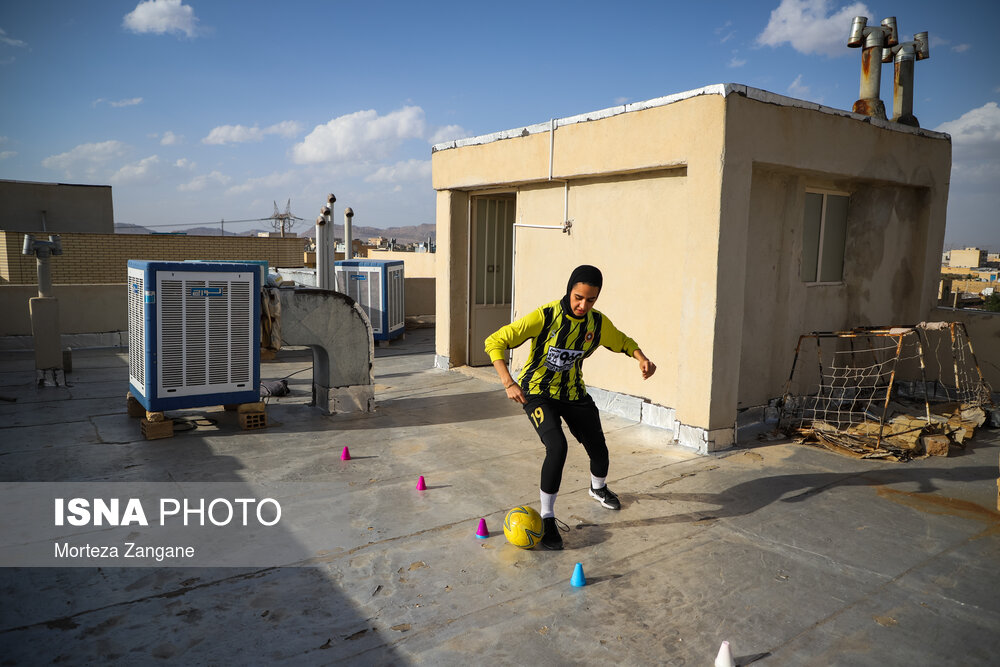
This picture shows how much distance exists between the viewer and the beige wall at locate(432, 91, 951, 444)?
756cm

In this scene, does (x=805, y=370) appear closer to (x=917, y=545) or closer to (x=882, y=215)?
(x=882, y=215)

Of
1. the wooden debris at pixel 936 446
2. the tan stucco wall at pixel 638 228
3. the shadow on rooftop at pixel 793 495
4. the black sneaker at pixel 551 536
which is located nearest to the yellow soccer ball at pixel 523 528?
the black sneaker at pixel 551 536

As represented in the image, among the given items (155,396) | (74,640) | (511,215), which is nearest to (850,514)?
(74,640)

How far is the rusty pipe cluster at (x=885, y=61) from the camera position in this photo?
10.2 metres

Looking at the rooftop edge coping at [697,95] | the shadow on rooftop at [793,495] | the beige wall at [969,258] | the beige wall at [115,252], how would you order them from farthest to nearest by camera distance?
1. the beige wall at [969,258]
2. the beige wall at [115,252]
3. the rooftop edge coping at [697,95]
4. the shadow on rooftop at [793,495]

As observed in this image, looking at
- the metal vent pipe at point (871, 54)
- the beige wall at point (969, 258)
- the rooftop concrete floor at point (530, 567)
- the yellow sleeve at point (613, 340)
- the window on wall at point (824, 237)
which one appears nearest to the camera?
the rooftop concrete floor at point (530, 567)

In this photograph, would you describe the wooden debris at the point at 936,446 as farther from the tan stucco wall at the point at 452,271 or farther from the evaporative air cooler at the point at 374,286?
the evaporative air cooler at the point at 374,286

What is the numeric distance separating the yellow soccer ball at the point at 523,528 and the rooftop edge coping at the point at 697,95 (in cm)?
489

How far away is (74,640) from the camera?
3.82 m

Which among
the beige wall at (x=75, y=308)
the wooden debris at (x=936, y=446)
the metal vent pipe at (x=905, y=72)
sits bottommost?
the wooden debris at (x=936, y=446)

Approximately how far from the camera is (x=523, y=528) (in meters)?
5.12

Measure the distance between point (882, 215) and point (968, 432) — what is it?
3.43 m

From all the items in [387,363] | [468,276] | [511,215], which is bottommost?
[387,363]

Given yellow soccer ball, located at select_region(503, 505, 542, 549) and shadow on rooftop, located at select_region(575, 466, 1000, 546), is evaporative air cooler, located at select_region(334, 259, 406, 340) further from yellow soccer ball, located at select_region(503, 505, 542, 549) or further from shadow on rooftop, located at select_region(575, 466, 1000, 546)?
yellow soccer ball, located at select_region(503, 505, 542, 549)
